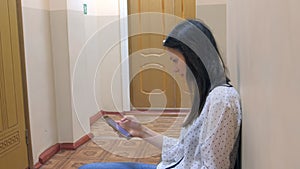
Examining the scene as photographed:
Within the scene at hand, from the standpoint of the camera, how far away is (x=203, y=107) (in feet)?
3.87

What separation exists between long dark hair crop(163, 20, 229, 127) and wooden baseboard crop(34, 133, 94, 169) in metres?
1.88

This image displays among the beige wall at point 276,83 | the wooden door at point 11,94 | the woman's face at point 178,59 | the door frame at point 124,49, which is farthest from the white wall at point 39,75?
the beige wall at point 276,83

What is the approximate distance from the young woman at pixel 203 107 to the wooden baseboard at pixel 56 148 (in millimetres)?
1527

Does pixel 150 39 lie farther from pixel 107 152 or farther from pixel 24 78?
pixel 24 78

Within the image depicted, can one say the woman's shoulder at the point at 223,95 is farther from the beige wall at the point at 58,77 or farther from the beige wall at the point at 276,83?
the beige wall at the point at 58,77

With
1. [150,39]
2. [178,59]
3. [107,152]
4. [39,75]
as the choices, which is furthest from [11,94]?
[150,39]

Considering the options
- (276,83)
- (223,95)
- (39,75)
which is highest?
(276,83)

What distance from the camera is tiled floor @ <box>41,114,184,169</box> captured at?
2799 millimetres

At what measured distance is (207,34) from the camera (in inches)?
47.0

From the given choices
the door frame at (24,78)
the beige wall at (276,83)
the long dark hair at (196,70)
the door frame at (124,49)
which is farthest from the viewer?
the door frame at (124,49)

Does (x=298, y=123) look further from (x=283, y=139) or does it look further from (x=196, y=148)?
(x=196, y=148)

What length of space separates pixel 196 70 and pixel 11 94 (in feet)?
5.13

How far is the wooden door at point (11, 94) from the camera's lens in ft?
7.30

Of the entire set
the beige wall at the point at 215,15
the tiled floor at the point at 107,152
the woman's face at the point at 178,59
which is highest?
the beige wall at the point at 215,15
